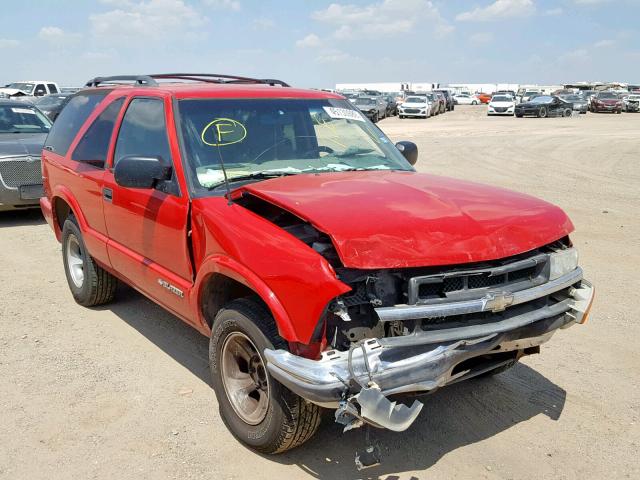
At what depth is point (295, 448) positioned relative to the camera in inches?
138

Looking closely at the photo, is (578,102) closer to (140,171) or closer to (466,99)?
(466,99)

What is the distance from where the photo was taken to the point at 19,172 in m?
9.18

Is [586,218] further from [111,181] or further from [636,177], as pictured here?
[111,181]

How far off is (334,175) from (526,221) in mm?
1292

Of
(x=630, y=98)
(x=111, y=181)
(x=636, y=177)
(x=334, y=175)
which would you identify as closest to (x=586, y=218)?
(x=636, y=177)

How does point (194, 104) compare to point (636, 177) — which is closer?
point (194, 104)

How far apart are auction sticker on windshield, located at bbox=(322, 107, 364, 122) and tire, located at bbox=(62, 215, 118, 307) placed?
2.46 meters

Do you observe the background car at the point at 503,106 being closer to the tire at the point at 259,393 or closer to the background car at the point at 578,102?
the background car at the point at 578,102

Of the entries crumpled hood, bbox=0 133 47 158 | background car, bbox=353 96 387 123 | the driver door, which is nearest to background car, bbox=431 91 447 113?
background car, bbox=353 96 387 123

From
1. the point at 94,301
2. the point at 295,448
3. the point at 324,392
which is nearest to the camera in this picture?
the point at 324,392

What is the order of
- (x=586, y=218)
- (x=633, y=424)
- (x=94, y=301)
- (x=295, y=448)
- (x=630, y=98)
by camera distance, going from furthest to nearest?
1. (x=630, y=98)
2. (x=586, y=218)
3. (x=94, y=301)
4. (x=633, y=424)
5. (x=295, y=448)

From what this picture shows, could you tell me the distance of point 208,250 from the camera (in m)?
3.57

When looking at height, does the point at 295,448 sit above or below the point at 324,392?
below

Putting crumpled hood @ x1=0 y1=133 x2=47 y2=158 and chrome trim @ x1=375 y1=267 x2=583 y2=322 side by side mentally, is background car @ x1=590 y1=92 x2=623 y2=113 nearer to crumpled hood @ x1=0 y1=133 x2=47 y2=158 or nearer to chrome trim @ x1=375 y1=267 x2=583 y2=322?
crumpled hood @ x1=0 y1=133 x2=47 y2=158
